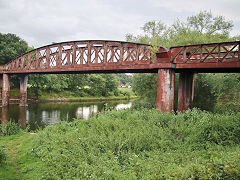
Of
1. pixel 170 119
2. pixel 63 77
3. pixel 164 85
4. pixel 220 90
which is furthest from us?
pixel 63 77

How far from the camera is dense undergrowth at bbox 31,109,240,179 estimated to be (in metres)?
5.24

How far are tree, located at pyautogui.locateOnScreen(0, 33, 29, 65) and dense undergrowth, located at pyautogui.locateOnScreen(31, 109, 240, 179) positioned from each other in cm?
4285

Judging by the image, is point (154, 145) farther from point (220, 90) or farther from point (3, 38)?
point (3, 38)

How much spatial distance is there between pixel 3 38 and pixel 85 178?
2079 inches

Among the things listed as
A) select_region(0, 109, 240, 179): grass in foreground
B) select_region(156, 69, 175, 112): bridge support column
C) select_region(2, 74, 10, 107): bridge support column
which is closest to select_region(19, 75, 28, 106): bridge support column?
select_region(2, 74, 10, 107): bridge support column

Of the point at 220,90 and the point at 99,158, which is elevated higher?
the point at 220,90

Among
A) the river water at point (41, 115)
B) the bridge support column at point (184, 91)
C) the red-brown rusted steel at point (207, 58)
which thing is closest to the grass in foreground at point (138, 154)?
the red-brown rusted steel at point (207, 58)

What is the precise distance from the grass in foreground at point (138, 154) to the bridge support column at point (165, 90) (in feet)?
14.0

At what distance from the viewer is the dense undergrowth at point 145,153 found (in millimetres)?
5243

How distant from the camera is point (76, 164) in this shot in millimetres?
6852

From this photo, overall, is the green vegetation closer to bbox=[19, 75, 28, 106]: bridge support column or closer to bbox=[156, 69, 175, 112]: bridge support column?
bbox=[156, 69, 175, 112]: bridge support column

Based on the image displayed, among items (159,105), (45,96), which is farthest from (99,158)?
(45,96)

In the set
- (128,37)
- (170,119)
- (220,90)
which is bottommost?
(170,119)

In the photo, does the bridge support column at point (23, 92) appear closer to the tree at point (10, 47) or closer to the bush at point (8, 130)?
the tree at point (10, 47)
